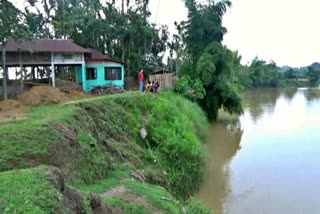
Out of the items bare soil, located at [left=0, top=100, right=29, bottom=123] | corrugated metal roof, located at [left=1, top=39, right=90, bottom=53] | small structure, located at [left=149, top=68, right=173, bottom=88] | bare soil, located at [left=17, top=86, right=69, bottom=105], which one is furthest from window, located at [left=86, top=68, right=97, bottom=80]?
bare soil, located at [left=0, top=100, right=29, bottom=123]

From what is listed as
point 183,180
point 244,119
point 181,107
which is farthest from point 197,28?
point 183,180

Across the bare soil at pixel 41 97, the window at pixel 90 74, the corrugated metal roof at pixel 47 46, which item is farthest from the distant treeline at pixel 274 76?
the bare soil at pixel 41 97

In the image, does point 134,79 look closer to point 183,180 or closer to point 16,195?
point 183,180

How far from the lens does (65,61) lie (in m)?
21.1

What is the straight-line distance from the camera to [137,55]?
30.3m

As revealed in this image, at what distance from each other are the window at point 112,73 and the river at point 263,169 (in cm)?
768

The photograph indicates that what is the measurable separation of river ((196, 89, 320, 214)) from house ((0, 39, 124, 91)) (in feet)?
27.2

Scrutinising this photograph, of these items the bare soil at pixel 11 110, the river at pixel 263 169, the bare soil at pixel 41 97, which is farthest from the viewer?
the bare soil at pixel 41 97

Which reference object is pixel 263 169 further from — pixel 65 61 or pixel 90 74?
pixel 90 74

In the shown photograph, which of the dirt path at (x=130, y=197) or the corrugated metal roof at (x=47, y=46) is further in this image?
the corrugated metal roof at (x=47, y=46)

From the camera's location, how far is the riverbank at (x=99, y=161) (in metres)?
4.97

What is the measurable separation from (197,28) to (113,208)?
24.8 meters

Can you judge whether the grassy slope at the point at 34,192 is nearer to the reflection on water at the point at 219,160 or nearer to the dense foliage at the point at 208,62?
the reflection on water at the point at 219,160

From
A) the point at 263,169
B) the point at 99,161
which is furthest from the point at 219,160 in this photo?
the point at 99,161
